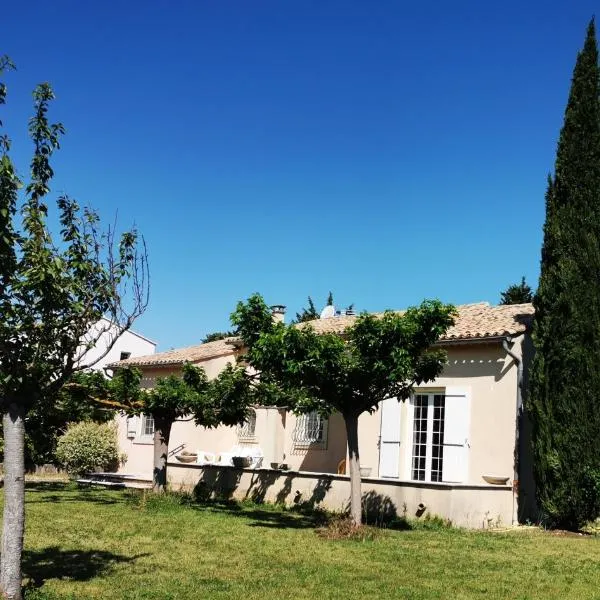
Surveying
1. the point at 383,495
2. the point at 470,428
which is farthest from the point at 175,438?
the point at 470,428

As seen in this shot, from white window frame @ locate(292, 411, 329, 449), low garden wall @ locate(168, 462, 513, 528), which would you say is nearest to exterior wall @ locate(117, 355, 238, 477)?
white window frame @ locate(292, 411, 329, 449)

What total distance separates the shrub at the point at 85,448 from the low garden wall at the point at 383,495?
630 cm

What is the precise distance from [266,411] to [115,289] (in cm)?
1335

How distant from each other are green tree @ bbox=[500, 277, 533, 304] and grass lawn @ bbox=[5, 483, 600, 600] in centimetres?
2048

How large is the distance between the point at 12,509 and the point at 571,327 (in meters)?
10.6

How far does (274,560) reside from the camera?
31.0 ft

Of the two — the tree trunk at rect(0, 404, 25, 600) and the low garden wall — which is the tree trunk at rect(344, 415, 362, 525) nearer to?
the low garden wall

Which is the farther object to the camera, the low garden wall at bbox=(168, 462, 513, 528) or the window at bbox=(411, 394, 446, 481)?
the window at bbox=(411, 394, 446, 481)

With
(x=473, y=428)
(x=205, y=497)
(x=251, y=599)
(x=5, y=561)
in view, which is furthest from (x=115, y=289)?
(x=205, y=497)

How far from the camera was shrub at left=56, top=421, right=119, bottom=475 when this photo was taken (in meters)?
22.2

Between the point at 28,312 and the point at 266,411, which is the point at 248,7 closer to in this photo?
the point at 28,312

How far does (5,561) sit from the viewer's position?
6438mm

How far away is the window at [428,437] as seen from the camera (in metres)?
15.8

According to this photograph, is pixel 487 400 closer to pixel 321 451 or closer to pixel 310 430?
pixel 321 451
